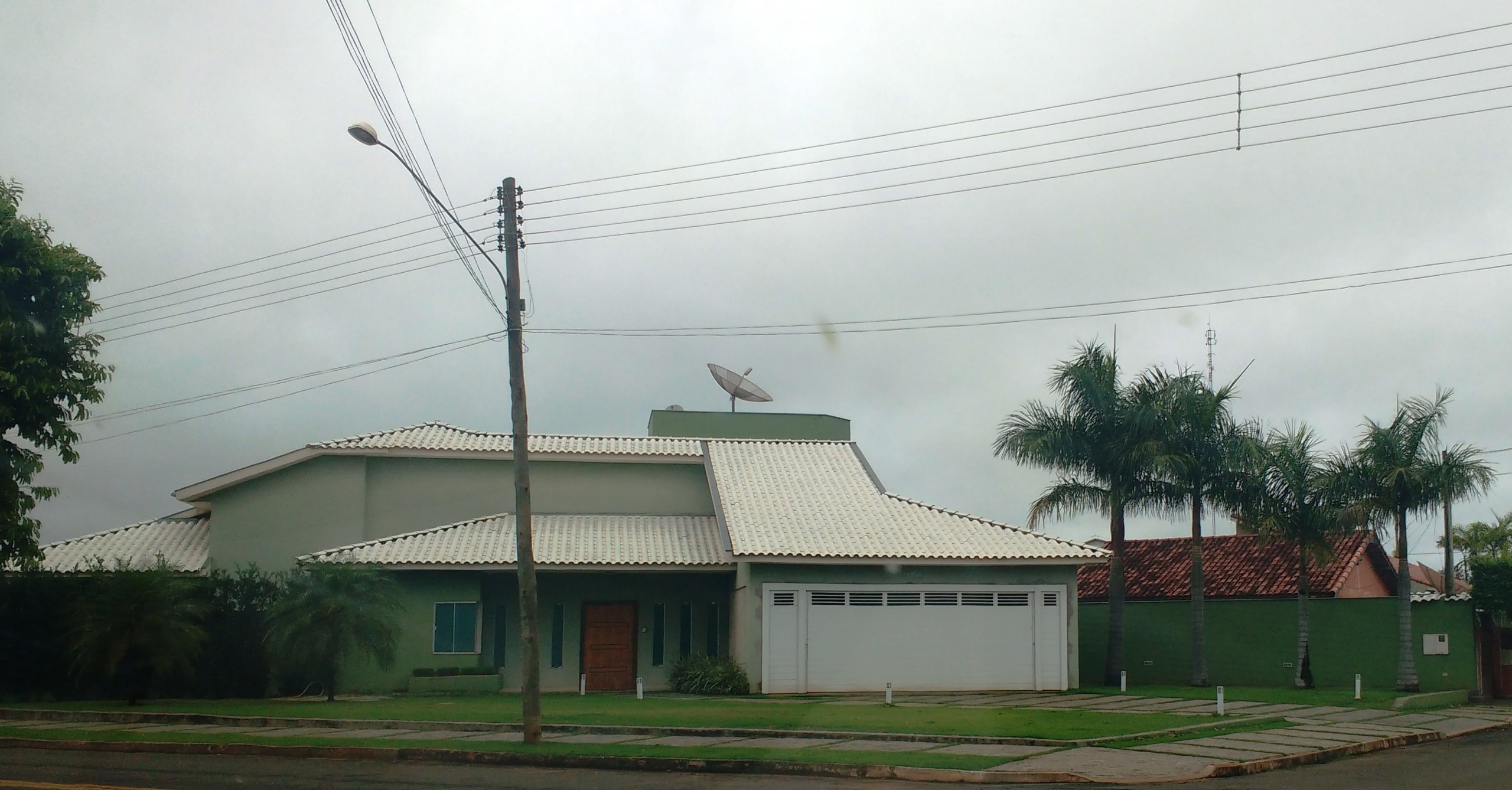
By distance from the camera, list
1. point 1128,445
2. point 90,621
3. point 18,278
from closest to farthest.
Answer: point 18,278
point 90,621
point 1128,445

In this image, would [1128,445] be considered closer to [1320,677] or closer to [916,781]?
[1320,677]

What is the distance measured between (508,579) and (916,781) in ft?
51.9

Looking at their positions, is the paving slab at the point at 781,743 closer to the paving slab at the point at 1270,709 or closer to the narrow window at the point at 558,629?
the paving slab at the point at 1270,709

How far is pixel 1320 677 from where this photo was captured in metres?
31.2

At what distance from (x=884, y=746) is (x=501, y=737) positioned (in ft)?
18.3

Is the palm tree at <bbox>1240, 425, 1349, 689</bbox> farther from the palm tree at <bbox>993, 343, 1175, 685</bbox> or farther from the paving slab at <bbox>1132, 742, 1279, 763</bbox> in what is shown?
the paving slab at <bbox>1132, 742, 1279, 763</bbox>

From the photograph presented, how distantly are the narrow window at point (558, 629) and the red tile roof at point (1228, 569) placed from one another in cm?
1381

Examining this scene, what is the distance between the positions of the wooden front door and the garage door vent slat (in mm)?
6074

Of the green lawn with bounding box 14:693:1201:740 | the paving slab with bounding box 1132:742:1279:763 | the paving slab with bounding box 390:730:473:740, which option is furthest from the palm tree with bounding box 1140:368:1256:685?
the paving slab with bounding box 390:730:473:740

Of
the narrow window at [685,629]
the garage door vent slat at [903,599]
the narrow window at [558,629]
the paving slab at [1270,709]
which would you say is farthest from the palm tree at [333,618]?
the paving slab at [1270,709]

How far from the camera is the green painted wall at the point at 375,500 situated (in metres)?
29.8

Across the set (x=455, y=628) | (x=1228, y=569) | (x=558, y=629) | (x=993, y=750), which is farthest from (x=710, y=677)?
(x=1228, y=569)

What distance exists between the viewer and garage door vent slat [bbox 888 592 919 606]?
26562 mm

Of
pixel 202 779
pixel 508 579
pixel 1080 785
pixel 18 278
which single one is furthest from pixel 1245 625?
pixel 18 278
